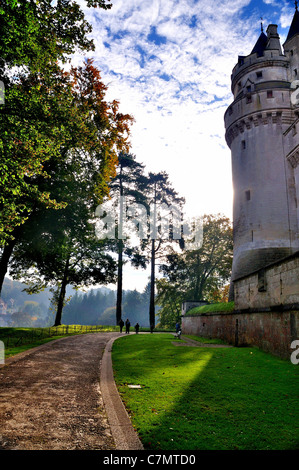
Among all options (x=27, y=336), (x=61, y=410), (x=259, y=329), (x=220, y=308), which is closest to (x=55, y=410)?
(x=61, y=410)

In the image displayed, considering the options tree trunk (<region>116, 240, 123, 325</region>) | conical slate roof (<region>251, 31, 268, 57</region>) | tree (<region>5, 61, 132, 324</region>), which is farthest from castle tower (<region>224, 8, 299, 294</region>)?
tree trunk (<region>116, 240, 123, 325</region>)

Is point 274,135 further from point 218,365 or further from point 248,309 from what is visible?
point 218,365

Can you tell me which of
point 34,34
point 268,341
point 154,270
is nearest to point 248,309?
point 268,341

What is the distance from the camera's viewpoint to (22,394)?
6141 millimetres

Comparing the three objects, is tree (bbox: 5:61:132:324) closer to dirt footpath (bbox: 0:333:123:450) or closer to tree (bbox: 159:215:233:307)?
dirt footpath (bbox: 0:333:123:450)

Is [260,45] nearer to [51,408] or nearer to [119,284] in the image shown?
[119,284]

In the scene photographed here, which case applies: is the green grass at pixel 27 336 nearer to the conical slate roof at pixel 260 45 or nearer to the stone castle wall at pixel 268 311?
the stone castle wall at pixel 268 311

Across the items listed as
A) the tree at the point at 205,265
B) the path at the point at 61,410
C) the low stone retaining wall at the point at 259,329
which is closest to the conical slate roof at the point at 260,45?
the tree at the point at 205,265

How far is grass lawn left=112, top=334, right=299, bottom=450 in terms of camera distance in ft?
13.3

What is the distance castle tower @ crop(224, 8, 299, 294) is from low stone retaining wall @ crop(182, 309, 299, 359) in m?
4.11

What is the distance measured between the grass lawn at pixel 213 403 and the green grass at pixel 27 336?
5.96m

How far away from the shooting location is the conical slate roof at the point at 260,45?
78.3 ft

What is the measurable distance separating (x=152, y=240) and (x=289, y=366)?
31782 mm

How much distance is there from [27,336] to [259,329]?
47.6ft
